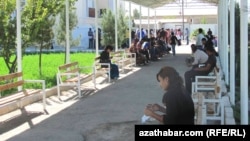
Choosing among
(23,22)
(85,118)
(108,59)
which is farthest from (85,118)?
(108,59)

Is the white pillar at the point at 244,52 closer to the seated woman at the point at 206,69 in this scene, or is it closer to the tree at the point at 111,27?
the seated woman at the point at 206,69

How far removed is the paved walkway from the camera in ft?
24.5

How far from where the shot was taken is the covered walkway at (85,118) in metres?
7.46

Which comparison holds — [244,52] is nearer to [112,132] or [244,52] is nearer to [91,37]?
[112,132]

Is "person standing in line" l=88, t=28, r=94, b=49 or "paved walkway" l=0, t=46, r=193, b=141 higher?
"person standing in line" l=88, t=28, r=94, b=49

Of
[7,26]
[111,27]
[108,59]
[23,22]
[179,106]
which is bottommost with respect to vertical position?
[179,106]

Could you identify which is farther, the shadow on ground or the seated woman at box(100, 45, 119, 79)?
the seated woman at box(100, 45, 119, 79)

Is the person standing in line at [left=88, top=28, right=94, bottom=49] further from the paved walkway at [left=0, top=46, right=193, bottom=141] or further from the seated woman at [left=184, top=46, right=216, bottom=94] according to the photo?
the seated woman at [left=184, top=46, right=216, bottom=94]

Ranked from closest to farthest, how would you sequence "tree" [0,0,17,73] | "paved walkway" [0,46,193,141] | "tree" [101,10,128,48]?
"paved walkway" [0,46,193,141] → "tree" [0,0,17,73] → "tree" [101,10,128,48]

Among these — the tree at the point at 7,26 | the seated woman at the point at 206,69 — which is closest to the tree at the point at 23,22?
the tree at the point at 7,26

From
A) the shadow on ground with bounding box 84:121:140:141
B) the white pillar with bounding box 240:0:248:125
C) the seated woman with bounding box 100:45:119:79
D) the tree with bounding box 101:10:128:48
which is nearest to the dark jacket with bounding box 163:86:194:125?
the white pillar with bounding box 240:0:248:125

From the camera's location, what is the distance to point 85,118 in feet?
28.9


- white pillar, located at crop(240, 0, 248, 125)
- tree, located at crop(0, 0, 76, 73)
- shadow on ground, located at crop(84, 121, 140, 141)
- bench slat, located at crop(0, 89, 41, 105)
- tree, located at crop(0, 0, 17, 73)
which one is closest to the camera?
white pillar, located at crop(240, 0, 248, 125)

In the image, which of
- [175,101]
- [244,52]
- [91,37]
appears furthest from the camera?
[91,37]
